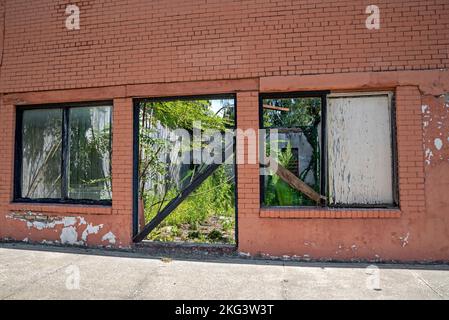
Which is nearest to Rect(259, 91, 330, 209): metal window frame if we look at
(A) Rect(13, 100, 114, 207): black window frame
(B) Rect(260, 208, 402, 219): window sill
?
(B) Rect(260, 208, 402, 219): window sill

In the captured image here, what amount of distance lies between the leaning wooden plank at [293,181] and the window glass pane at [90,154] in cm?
289

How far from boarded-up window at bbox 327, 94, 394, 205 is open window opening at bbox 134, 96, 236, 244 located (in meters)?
1.58

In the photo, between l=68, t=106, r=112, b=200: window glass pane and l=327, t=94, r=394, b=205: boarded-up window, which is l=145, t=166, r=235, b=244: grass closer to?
l=68, t=106, r=112, b=200: window glass pane

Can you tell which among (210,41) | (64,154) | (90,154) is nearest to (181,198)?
(90,154)

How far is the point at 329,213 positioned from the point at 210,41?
10.2 ft

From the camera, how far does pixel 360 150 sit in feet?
15.2

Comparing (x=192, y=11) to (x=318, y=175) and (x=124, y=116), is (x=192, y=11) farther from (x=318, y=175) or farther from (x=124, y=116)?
(x=318, y=175)

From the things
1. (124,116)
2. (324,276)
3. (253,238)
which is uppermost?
(124,116)

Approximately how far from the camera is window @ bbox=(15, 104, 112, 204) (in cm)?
553

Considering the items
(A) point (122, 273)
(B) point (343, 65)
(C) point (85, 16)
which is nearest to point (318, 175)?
(B) point (343, 65)

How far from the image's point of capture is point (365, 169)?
15.2 feet

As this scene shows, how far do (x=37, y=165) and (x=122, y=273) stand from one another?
10.3ft

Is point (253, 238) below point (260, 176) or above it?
below

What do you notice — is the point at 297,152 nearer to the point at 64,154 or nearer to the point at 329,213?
the point at 329,213
